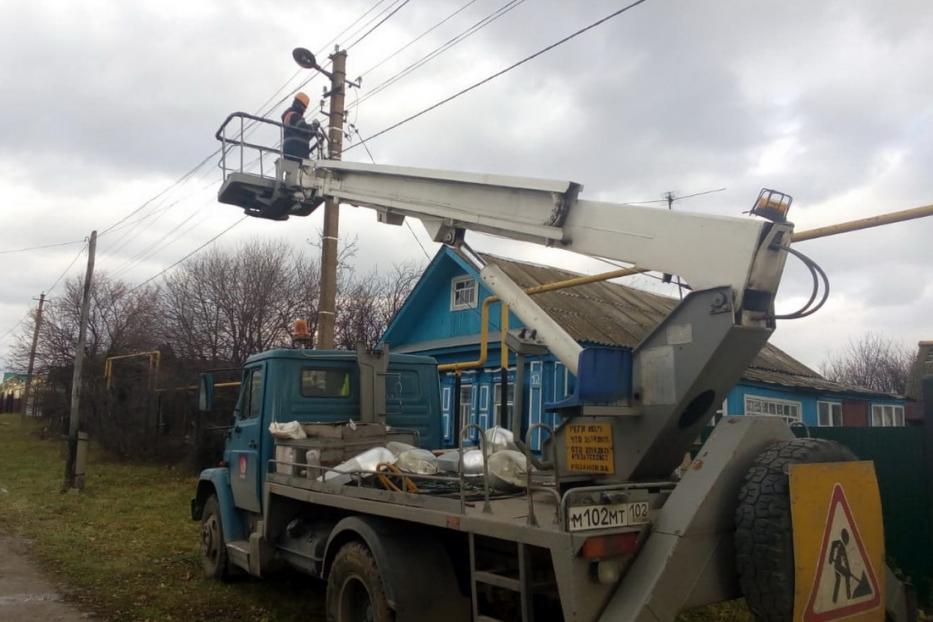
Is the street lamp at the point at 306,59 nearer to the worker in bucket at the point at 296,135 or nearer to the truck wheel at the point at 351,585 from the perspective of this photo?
the worker in bucket at the point at 296,135

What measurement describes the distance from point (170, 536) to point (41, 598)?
3395 mm

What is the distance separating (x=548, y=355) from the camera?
46.1ft

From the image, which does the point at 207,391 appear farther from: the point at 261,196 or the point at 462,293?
the point at 462,293

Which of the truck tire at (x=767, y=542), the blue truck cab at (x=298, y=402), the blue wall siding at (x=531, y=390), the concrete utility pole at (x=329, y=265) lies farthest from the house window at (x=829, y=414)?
the truck tire at (x=767, y=542)

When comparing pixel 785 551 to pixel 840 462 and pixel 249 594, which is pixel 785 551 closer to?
pixel 840 462

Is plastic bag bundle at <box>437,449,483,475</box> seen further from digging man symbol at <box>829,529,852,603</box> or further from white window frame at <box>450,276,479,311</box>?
white window frame at <box>450,276,479,311</box>

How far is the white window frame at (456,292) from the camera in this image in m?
17.1

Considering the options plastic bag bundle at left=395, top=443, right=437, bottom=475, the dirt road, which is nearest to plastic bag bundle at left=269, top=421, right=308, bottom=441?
plastic bag bundle at left=395, top=443, right=437, bottom=475

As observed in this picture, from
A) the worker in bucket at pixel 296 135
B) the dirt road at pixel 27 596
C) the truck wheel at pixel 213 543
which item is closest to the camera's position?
the dirt road at pixel 27 596

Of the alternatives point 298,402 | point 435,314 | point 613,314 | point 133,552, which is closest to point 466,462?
point 298,402

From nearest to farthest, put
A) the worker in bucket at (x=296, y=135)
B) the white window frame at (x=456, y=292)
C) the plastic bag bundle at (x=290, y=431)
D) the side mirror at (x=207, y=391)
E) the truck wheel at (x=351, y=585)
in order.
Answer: the truck wheel at (x=351, y=585) → the plastic bag bundle at (x=290, y=431) → the side mirror at (x=207, y=391) → the worker in bucket at (x=296, y=135) → the white window frame at (x=456, y=292)

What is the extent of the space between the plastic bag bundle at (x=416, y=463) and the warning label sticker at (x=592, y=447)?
149cm

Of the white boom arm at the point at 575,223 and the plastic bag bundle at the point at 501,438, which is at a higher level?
the white boom arm at the point at 575,223

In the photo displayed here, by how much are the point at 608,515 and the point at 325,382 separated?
Answer: 4350mm
